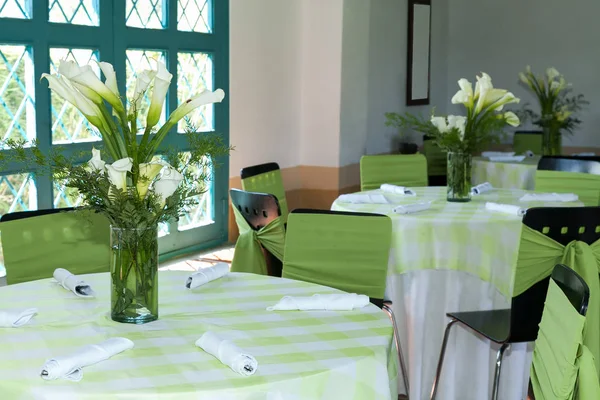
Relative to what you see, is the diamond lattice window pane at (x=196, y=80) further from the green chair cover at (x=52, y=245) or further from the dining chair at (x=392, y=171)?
the green chair cover at (x=52, y=245)

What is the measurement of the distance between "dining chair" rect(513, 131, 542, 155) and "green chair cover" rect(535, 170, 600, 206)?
2.95 m

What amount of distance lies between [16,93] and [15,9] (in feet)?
1.53

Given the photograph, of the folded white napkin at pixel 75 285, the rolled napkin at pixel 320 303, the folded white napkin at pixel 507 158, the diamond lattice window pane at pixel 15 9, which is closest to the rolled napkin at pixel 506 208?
the rolled napkin at pixel 320 303

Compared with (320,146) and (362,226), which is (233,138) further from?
(362,226)

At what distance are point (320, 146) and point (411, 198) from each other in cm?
277

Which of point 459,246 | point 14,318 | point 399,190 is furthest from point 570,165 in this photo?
point 14,318

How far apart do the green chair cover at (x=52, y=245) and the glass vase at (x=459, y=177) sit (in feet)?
6.42

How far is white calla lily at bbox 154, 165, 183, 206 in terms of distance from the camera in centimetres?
228

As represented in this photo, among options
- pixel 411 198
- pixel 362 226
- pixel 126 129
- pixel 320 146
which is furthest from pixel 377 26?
pixel 126 129

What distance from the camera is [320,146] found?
7.25 metres

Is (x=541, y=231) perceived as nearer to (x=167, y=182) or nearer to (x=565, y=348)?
(x=565, y=348)

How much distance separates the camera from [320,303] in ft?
8.16

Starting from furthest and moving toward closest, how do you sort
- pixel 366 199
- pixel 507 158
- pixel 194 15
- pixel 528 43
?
pixel 528 43
pixel 507 158
pixel 194 15
pixel 366 199

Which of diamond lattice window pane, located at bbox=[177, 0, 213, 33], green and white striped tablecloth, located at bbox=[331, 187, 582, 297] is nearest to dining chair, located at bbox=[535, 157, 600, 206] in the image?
green and white striped tablecloth, located at bbox=[331, 187, 582, 297]
